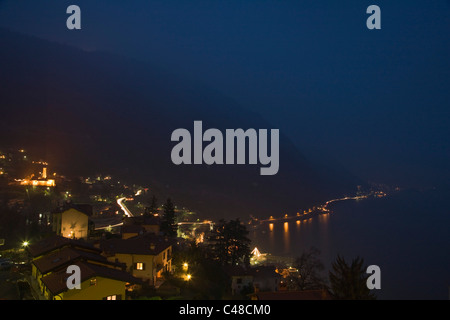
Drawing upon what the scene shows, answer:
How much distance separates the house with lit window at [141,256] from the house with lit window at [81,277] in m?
2.49

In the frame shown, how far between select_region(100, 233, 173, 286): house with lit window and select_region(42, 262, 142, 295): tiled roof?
154 inches

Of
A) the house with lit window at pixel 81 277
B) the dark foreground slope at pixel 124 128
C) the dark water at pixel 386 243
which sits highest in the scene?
the dark foreground slope at pixel 124 128

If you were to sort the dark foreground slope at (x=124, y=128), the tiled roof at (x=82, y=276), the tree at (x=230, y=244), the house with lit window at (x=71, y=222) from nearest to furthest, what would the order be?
the tiled roof at (x=82, y=276), the house with lit window at (x=71, y=222), the tree at (x=230, y=244), the dark foreground slope at (x=124, y=128)

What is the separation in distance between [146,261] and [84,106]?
107130mm

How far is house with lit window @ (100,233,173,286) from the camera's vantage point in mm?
16609

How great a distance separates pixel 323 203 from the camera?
11088 cm

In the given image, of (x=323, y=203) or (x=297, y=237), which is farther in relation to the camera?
(x=323, y=203)

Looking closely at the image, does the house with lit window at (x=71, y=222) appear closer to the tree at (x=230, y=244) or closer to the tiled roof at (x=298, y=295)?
the tree at (x=230, y=244)

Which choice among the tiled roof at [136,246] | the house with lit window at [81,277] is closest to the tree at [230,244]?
the tiled roof at [136,246]

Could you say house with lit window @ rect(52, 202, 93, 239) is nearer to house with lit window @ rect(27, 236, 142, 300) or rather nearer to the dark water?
house with lit window @ rect(27, 236, 142, 300)

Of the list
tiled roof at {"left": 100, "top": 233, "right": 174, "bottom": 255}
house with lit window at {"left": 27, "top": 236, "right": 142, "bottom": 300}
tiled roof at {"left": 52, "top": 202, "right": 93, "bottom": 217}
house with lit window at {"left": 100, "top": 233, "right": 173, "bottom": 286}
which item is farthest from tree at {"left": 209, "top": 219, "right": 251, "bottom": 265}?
house with lit window at {"left": 27, "top": 236, "right": 142, "bottom": 300}

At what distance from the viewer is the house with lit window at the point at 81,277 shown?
35.8 ft
